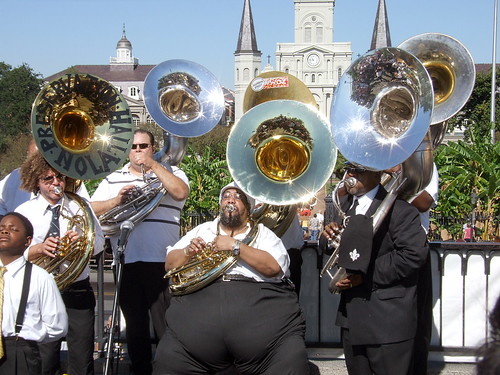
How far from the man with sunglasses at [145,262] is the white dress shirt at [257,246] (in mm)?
529

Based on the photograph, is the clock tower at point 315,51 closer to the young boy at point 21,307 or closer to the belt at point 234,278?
the belt at point 234,278

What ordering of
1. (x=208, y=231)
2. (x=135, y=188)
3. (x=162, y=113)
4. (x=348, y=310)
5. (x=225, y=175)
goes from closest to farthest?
(x=348, y=310) < (x=208, y=231) < (x=135, y=188) < (x=162, y=113) < (x=225, y=175)

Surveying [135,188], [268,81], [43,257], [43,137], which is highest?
[268,81]

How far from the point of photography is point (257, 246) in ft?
14.0

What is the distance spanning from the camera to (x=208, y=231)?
14.5 ft

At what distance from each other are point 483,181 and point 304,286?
322 inches

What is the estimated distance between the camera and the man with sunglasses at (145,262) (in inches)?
192

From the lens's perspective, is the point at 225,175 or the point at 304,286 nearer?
the point at 304,286

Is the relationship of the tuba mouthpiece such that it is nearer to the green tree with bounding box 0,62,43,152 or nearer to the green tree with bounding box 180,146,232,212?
the green tree with bounding box 180,146,232,212

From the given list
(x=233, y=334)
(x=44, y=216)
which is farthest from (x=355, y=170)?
(x=44, y=216)

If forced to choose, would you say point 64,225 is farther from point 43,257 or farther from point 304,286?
point 304,286

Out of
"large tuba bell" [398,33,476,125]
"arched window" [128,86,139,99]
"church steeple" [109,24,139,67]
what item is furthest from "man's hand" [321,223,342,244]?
"church steeple" [109,24,139,67]

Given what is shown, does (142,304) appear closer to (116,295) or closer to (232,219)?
(116,295)

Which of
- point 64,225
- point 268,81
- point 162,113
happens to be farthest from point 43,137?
point 268,81
